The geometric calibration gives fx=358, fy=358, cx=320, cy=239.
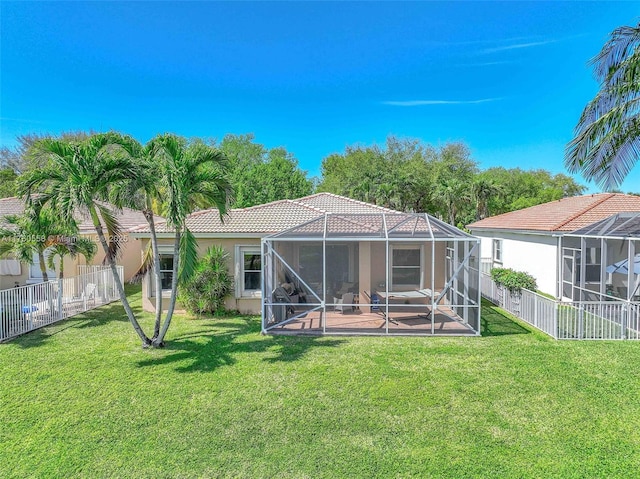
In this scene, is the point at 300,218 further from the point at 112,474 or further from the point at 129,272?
the point at 129,272

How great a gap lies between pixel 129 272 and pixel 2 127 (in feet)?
87.2

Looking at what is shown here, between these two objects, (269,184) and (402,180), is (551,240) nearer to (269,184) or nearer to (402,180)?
(402,180)

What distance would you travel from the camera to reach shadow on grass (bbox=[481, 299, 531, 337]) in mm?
11508

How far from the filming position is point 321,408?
6.78 meters

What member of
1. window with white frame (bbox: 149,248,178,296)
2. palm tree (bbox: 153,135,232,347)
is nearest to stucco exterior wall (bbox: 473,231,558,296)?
palm tree (bbox: 153,135,232,347)

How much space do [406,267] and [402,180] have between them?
25732mm

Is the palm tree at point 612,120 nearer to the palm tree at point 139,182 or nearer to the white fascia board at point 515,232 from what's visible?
the white fascia board at point 515,232

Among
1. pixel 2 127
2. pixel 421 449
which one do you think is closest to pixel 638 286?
pixel 421 449

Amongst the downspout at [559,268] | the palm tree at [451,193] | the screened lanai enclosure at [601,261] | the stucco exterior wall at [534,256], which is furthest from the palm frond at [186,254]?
the palm tree at [451,193]

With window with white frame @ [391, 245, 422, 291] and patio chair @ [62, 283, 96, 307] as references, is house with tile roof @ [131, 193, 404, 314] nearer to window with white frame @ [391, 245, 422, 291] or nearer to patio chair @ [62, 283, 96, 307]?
patio chair @ [62, 283, 96, 307]

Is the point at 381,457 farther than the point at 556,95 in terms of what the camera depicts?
No

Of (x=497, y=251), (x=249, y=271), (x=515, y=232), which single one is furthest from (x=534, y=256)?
(x=249, y=271)

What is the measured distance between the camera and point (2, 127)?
34906 millimetres

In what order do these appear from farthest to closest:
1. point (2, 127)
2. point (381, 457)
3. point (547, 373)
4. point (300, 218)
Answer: point (2, 127), point (300, 218), point (547, 373), point (381, 457)
